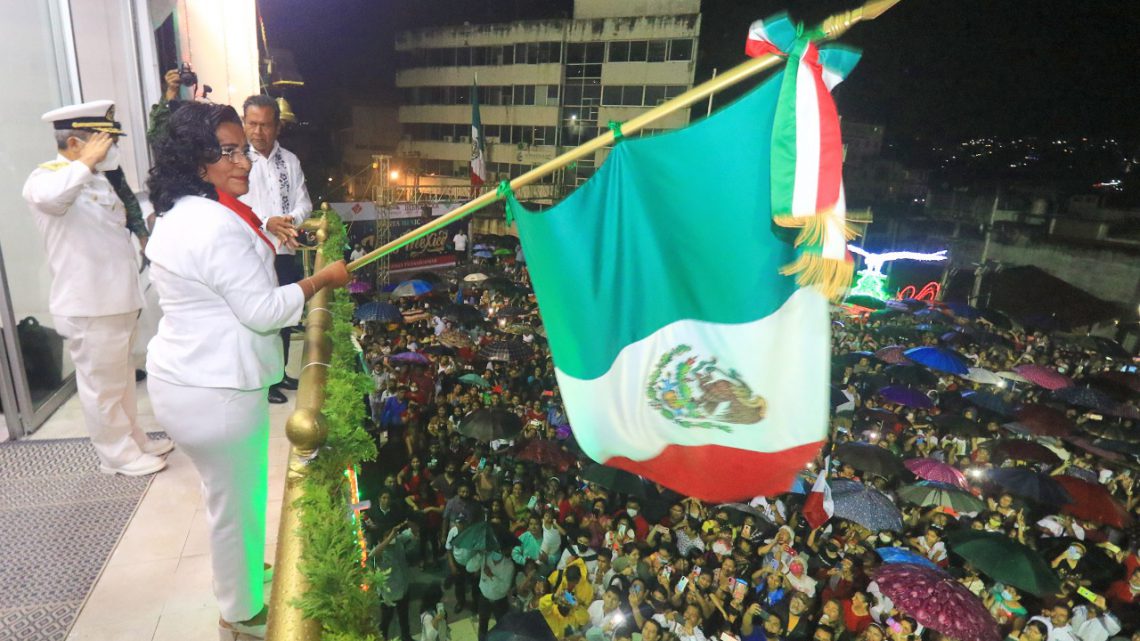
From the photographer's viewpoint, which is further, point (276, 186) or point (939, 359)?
point (939, 359)

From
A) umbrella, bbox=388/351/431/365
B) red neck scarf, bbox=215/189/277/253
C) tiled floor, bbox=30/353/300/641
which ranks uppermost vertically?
red neck scarf, bbox=215/189/277/253

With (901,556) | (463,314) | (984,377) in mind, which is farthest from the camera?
(463,314)

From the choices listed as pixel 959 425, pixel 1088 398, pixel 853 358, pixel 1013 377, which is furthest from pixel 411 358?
pixel 1013 377

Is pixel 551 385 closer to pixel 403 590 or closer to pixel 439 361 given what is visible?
pixel 439 361

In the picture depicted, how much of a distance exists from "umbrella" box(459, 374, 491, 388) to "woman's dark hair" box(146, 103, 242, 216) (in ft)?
24.0

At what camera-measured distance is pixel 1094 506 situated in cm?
670

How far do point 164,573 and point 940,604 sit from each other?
16.3ft

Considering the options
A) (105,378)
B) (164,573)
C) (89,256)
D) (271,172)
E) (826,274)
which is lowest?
(164,573)

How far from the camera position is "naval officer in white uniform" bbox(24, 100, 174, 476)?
3568 millimetres

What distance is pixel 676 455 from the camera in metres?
2.70

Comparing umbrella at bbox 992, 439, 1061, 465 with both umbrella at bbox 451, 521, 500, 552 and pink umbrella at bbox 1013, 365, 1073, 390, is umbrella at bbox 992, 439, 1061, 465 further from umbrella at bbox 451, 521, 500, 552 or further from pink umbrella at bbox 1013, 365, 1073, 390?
umbrella at bbox 451, 521, 500, 552

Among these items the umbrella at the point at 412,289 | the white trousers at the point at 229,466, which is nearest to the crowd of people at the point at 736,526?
the white trousers at the point at 229,466

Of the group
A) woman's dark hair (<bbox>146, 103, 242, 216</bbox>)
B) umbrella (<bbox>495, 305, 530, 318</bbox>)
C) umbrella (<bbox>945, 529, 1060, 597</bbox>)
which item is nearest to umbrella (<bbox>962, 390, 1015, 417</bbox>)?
umbrella (<bbox>945, 529, 1060, 597</bbox>)

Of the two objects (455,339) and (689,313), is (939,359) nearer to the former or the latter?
(455,339)
